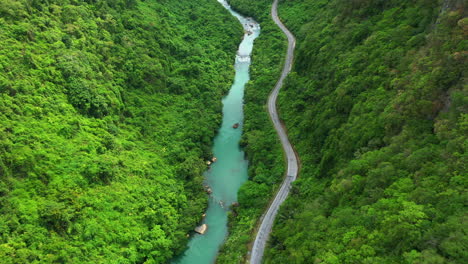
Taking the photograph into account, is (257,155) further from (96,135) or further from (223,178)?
(96,135)

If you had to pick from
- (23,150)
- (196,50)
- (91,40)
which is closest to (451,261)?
(23,150)

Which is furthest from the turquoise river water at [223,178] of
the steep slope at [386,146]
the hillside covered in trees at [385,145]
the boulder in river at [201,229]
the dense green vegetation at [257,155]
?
the steep slope at [386,146]

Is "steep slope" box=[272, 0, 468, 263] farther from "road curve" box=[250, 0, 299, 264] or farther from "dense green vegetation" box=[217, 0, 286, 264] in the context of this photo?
"dense green vegetation" box=[217, 0, 286, 264]

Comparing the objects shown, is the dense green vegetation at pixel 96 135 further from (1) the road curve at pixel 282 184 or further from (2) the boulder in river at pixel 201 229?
(1) the road curve at pixel 282 184

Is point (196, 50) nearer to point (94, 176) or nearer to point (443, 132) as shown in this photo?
point (94, 176)

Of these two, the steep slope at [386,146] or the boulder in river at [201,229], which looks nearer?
the steep slope at [386,146]

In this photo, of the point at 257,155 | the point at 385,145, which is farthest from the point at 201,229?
the point at 385,145

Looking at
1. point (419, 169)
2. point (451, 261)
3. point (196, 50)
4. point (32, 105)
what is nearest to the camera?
point (451, 261)
